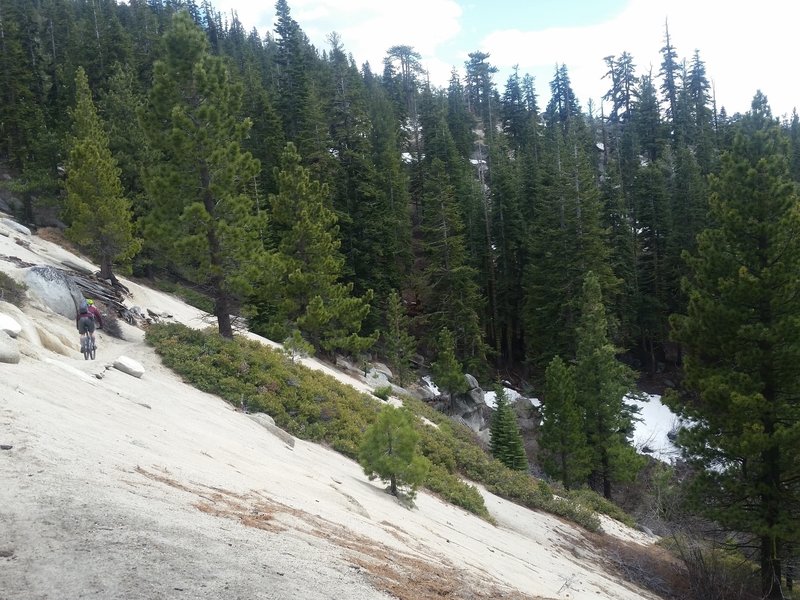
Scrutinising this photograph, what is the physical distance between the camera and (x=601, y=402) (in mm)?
28047

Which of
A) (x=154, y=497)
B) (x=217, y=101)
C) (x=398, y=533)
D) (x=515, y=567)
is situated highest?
(x=217, y=101)

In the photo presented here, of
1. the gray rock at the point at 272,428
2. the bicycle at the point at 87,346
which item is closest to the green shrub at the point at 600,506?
the gray rock at the point at 272,428

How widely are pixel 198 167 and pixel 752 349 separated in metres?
17.5

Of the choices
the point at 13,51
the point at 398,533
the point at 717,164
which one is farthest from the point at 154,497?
the point at 13,51

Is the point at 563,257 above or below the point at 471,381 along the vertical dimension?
above

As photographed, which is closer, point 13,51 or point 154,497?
point 154,497

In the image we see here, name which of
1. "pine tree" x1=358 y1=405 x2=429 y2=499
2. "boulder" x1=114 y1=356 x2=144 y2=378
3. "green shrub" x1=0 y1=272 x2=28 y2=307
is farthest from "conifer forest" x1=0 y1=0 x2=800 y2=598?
"pine tree" x1=358 y1=405 x2=429 y2=499

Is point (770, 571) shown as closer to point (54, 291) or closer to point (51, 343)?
point (51, 343)

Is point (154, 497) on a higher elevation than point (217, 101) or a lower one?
lower

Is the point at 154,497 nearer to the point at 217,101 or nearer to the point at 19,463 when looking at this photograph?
the point at 19,463

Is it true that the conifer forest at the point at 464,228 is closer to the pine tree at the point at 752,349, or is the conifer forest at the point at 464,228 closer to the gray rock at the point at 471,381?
the pine tree at the point at 752,349

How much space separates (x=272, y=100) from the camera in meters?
55.2

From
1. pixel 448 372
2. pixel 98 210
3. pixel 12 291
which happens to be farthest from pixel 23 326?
pixel 448 372

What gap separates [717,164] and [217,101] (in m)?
43.5
